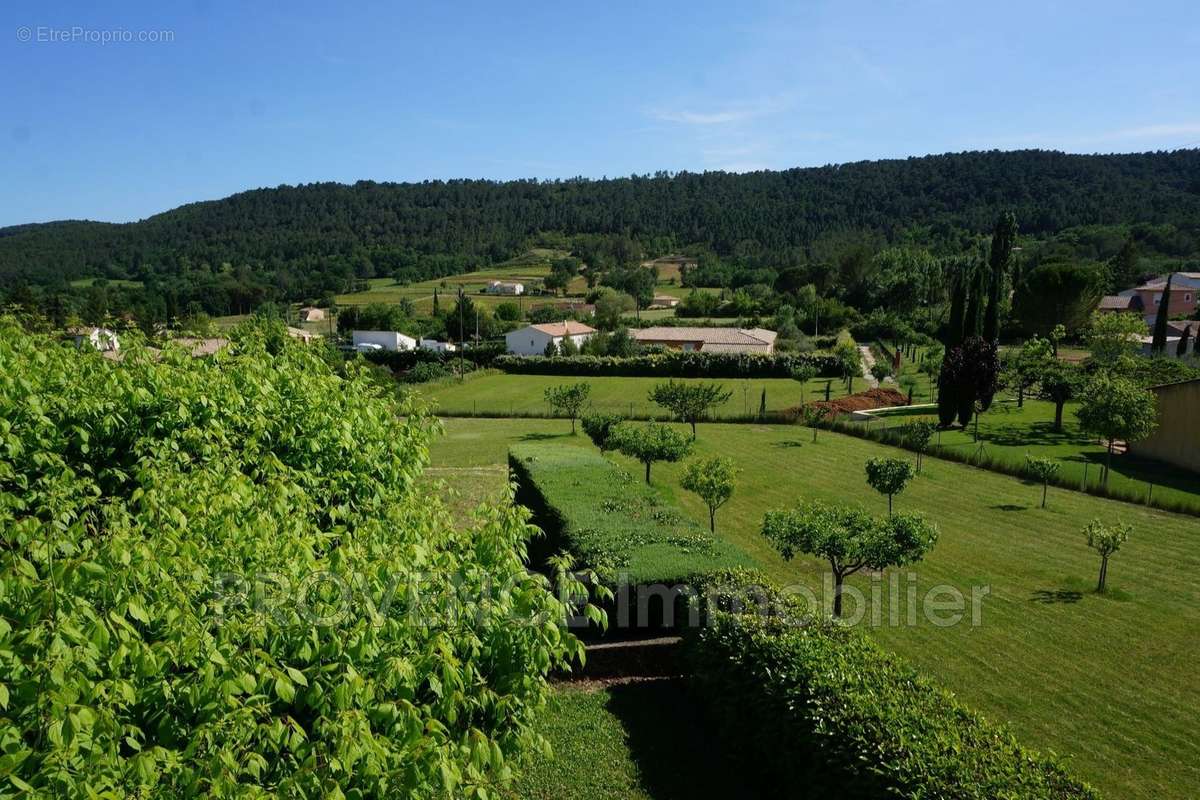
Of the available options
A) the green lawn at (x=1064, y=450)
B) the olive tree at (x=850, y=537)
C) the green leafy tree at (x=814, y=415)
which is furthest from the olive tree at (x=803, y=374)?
the olive tree at (x=850, y=537)

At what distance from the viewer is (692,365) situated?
174 feet

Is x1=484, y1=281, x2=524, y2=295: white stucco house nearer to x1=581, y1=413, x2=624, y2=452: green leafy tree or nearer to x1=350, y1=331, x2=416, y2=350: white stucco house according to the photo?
x1=350, y1=331, x2=416, y2=350: white stucco house

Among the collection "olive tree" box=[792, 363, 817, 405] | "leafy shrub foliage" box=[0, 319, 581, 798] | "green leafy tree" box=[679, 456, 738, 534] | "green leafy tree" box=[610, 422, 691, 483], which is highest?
"leafy shrub foliage" box=[0, 319, 581, 798]

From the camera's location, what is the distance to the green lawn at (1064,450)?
23.0 meters

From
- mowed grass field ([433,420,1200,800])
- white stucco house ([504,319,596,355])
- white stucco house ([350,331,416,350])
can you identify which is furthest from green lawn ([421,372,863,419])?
white stucco house ([350,331,416,350])

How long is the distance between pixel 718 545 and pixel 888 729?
17.0 feet

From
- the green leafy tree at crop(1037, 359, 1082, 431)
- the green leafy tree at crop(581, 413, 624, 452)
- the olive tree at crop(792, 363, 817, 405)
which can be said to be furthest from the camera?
the olive tree at crop(792, 363, 817, 405)

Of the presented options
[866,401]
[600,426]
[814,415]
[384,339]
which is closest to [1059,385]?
[866,401]

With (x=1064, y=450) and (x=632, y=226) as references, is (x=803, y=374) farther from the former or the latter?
(x=632, y=226)

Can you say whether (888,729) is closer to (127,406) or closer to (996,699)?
(996,699)

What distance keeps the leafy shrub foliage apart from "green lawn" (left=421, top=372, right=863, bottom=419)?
30.1 m

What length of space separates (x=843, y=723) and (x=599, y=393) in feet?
130

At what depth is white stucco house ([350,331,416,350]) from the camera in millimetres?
70000

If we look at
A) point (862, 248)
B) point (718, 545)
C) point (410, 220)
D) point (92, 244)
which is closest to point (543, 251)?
point (410, 220)
